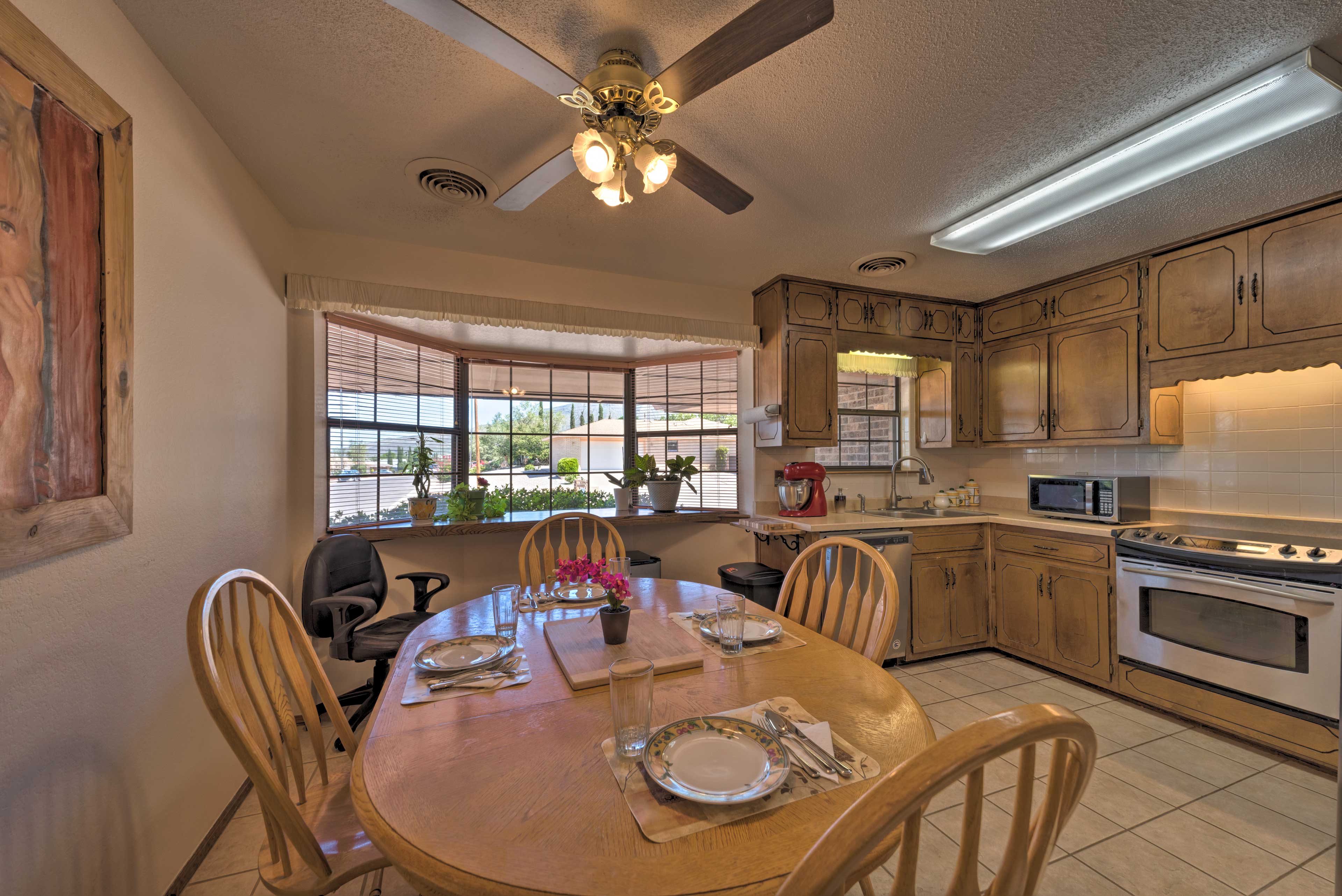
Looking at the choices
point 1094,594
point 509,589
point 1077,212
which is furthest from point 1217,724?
point 509,589

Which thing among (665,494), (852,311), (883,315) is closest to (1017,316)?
(883,315)

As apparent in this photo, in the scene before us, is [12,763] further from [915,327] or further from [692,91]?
[915,327]

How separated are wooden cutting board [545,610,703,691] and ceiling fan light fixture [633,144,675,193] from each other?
1.26 meters

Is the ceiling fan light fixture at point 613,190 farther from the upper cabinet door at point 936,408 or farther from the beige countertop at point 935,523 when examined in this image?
the upper cabinet door at point 936,408

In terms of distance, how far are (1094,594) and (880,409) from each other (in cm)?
179

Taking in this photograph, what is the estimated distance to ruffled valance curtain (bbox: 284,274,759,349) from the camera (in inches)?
101

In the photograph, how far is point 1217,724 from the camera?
2.37 m

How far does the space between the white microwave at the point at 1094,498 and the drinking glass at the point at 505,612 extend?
3.22 m

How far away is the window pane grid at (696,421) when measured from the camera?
3.84 metres

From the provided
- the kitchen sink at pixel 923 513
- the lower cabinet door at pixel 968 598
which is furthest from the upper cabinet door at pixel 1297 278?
the lower cabinet door at pixel 968 598

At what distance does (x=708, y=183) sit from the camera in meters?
1.70

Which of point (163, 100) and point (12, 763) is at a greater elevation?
point (163, 100)

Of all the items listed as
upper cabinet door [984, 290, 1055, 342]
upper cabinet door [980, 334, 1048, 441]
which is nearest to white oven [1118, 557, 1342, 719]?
upper cabinet door [980, 334, 1048, 441]

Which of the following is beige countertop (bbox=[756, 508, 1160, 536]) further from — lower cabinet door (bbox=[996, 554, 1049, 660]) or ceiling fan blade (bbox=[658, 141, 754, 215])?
ceiling fan blade (bbox=[658, 141, 754, 215])
